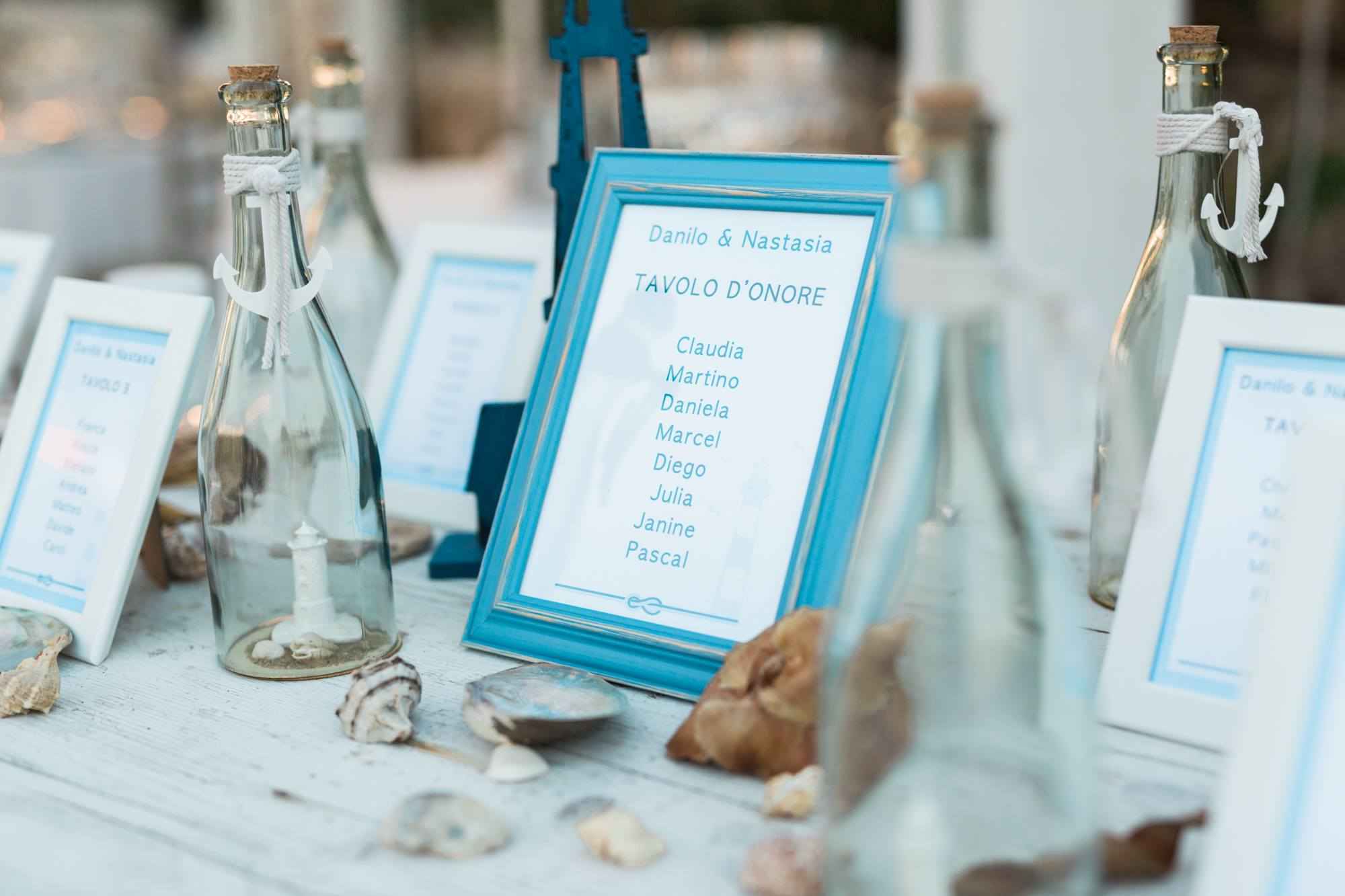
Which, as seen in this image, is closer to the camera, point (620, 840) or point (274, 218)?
point (620, 840)

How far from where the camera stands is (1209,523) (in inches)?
26.9

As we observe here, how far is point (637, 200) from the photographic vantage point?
86cm

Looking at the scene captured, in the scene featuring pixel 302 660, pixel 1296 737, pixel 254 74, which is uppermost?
pixel 254 74

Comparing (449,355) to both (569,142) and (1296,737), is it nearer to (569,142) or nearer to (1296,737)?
(569,142)

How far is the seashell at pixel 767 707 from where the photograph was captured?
2.09 feet

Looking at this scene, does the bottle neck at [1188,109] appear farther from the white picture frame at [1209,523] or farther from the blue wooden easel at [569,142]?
the blue wooden easel at [569,142]

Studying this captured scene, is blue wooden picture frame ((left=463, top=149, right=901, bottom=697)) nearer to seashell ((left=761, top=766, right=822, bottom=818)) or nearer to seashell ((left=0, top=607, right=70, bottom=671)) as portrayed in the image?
seashell ((left=761, top=766, right=822, bottom=818))

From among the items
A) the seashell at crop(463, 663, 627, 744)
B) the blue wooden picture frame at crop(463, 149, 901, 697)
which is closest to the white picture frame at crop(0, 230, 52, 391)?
the blue wooden picture frame at crop(463, 149, 901, 697)

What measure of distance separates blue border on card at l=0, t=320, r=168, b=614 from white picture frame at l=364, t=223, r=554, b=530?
0.85 feet

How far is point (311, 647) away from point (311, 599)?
0.10 ft

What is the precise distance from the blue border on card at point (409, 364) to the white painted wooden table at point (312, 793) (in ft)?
0.98

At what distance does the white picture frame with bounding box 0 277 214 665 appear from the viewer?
0.85 m

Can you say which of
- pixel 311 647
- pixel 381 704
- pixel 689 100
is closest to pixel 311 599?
pixel 311 647

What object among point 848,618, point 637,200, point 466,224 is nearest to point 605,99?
point 466,224
